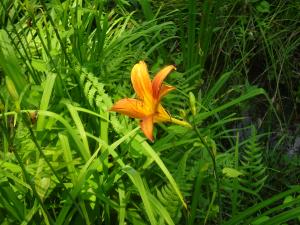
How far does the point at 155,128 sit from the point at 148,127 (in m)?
0.91

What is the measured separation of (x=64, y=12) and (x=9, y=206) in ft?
3.08

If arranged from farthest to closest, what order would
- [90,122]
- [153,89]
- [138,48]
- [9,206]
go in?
[138,48], [90,122], [9,206], [153,89]

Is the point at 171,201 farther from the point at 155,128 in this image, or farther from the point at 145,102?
the point at 145,102

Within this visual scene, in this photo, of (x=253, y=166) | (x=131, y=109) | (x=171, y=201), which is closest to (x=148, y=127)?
(x=131, y=109)

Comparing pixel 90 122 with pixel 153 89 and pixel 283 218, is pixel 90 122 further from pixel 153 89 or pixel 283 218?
pixel 153 89

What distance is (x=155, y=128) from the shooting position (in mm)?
1851

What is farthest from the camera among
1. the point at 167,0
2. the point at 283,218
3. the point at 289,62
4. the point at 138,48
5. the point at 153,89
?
the point at 167,0

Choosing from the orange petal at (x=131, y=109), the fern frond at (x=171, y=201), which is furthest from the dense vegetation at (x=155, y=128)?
the orange petal at (x=131, y=109)

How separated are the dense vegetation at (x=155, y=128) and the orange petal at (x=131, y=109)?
0.11 meters

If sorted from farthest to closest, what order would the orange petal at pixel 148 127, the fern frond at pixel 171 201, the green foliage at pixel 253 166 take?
1. the green foliage at pixel 253 166
2. the fern frond at pixel 171 201
3. the orange petal at pixel 148 127

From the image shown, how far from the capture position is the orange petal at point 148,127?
3.05 ft

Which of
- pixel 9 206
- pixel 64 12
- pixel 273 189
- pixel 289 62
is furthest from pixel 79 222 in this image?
pixel 289 62

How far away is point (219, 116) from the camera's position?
219 cm

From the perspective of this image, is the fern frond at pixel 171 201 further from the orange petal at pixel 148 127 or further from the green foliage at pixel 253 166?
the orange petal at pixel 148 127
